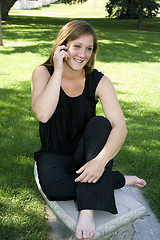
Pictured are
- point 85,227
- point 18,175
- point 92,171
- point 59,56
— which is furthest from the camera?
point 18,175

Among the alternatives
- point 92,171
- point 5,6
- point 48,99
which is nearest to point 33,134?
point 48,99

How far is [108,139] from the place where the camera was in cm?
235

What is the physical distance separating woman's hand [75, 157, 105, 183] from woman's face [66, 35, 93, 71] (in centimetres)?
83

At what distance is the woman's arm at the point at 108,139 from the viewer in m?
2.17

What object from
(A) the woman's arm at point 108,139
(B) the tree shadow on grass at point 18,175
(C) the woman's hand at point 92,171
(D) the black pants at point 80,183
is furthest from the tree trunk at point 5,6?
(C) the woman's hand at point 92,171

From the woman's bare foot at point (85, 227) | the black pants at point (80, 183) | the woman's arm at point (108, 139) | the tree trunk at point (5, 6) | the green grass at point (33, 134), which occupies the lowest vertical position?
the tree trunk at point (5, 6)

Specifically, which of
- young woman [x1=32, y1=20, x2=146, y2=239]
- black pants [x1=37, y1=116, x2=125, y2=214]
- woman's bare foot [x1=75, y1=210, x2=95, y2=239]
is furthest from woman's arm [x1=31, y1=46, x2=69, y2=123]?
woman's bare foot [x1=75, y1=210, x2=95, y2=239]

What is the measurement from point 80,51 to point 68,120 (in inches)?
22.9

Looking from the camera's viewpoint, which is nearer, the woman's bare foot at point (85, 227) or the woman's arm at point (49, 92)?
the woman's bare foot at point (85, 227)

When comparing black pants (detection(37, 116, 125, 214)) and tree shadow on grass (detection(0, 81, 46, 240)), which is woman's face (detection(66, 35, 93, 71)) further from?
tree shadow on grass (detection(0, 81, 46, 240))

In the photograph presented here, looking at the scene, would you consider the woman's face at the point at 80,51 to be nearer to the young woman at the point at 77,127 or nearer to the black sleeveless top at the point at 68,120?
the young woman at the point at 77,127

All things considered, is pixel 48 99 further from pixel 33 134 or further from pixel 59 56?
pixel 33 134

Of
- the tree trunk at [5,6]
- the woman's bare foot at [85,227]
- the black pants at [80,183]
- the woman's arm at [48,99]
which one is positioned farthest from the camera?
the tree trunk at [5,6]

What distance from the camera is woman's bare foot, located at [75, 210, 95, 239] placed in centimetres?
202
